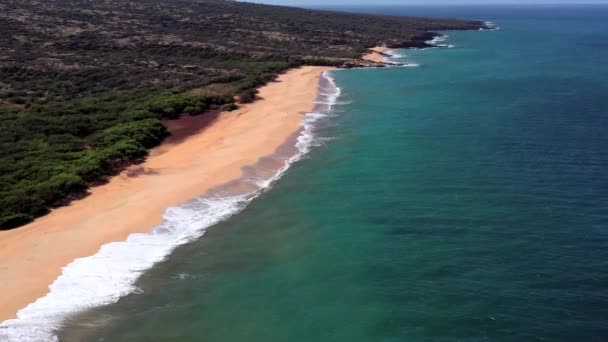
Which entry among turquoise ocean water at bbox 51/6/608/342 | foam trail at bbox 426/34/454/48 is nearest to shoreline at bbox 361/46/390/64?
foam trail at bbox 426/34/454/48

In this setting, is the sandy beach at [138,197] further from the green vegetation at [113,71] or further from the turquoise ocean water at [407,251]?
the turquoise ocean water at [407,251]

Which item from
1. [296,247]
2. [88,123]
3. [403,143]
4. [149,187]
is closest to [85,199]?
[149,187]

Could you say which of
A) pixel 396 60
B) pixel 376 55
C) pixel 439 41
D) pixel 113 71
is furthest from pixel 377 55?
pixel 113 71

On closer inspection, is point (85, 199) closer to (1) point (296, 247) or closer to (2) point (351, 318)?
(1) point (296, 247)

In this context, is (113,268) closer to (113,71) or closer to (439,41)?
(113,71)

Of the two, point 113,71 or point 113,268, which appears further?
point 113,71
